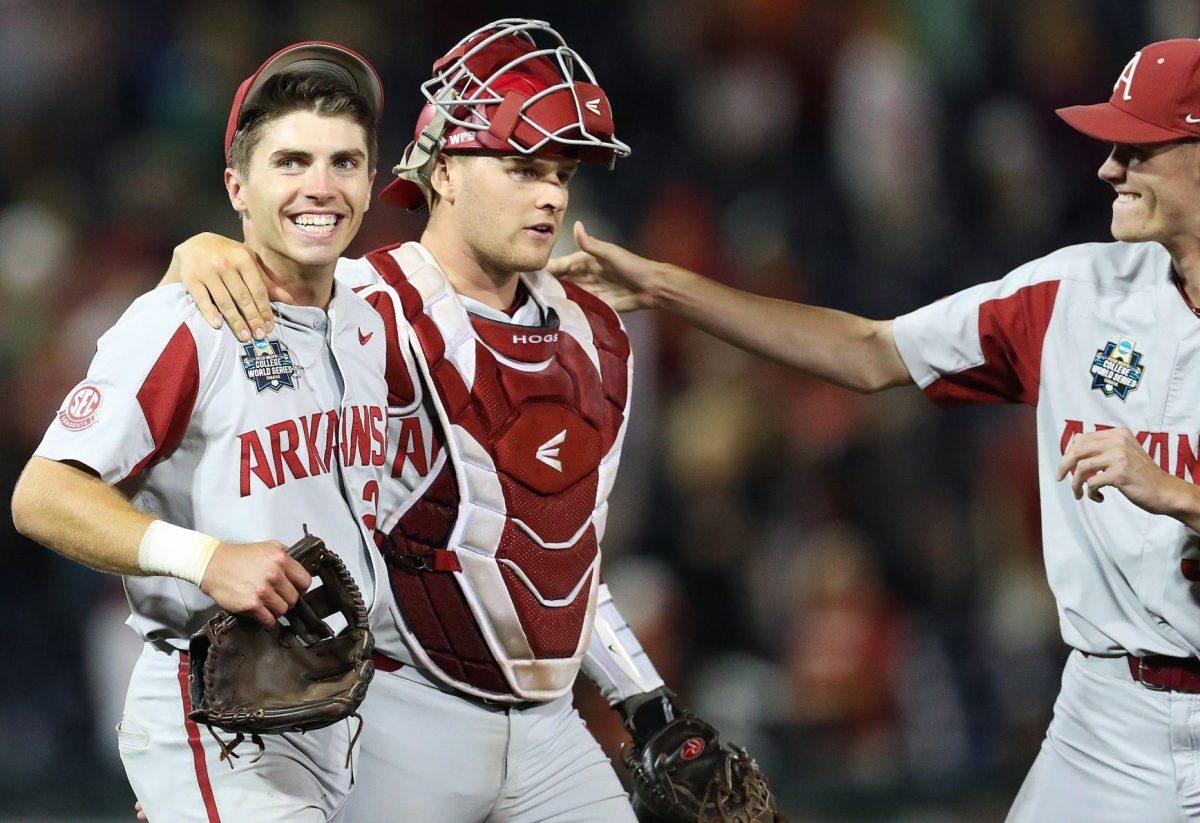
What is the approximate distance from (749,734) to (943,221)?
8.16ft

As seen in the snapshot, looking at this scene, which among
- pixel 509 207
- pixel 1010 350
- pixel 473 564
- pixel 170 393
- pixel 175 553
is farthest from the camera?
pixel 1010 350

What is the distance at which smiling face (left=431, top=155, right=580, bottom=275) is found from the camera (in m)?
3.29

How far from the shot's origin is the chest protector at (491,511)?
3.19 metres

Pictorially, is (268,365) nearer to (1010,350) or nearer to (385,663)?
(385,663)

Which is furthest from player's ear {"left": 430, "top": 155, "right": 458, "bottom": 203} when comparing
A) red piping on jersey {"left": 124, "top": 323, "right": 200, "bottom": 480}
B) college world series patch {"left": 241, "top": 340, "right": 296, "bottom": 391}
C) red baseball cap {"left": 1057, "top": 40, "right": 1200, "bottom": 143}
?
red baseball cap {"left": 1057, "top": 40, "right": 1200, "bottom": 143}

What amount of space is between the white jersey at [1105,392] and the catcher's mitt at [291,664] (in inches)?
63.9

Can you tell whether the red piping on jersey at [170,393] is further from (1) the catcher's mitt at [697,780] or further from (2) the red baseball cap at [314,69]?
(1) the catcher's mitt at [697,780]

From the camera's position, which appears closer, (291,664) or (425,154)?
(291,664)

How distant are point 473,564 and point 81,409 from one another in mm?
963

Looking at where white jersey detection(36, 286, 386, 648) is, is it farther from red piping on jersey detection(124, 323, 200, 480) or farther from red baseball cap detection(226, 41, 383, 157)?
red baseball cap detection(226, 41, 383, 157)

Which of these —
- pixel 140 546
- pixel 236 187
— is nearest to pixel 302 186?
pixel 236 187

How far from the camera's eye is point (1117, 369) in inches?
133

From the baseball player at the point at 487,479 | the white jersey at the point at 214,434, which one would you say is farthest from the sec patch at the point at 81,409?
the baseball player at the point at 487,479

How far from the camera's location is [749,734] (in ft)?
18.8
